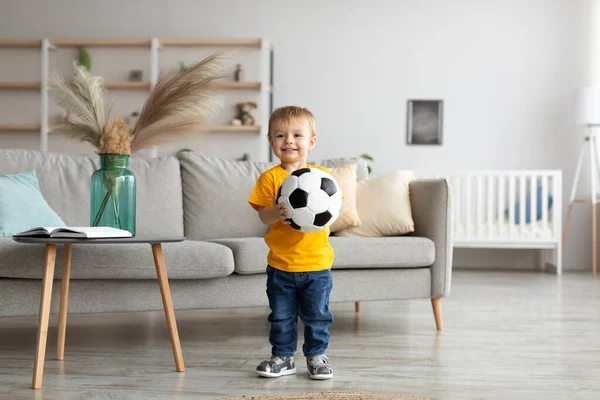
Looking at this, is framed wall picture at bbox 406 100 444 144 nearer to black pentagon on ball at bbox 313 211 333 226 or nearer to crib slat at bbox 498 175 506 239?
crib slat at bbox 498 175 506 239

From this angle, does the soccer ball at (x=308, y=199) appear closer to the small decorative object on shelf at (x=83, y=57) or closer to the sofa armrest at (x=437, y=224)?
the sofa armrest at (x=437, y=224)

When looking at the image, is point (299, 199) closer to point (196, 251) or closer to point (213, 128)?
point (196, 251)

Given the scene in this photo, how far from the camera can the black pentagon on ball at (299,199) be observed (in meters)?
1.98

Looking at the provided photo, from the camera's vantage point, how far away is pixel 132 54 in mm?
6383

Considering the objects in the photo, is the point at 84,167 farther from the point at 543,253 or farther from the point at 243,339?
the point at 543,253

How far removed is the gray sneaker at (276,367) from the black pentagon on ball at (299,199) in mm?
515

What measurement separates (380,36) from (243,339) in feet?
13.8

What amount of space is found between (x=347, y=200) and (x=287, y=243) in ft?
3.67

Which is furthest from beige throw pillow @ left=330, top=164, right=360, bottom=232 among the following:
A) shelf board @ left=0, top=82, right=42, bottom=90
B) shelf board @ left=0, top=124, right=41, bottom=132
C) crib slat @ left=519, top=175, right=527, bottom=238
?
shelf board @ left=0, top=82, right=42, bottom=90

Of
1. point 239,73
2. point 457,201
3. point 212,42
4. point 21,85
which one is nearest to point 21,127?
point 21,85

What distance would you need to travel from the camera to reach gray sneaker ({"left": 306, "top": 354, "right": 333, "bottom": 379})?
6.98 feet

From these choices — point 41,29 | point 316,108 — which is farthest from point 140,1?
point 316,108

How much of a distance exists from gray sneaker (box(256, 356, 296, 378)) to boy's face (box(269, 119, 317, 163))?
24.2 inches

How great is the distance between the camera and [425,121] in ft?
20.6
